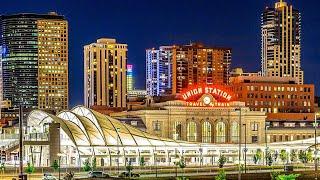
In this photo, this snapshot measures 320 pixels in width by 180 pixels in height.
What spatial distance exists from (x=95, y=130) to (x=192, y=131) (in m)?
40.2

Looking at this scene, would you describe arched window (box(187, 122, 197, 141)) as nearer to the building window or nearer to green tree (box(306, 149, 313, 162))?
the building window

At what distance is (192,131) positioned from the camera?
651ft

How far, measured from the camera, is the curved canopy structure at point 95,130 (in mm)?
158625

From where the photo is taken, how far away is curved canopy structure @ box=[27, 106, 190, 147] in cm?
15862

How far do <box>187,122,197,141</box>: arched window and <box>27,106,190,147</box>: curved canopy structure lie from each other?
24.3 m

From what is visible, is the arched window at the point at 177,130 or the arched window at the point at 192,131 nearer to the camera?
the arched window at the point at 177,130

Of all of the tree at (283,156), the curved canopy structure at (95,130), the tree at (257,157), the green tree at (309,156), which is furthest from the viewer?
the tree at (283,156)

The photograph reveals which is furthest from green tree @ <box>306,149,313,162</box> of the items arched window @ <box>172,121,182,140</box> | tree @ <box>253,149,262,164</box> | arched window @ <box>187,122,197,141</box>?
arched window @ <box>172,121,182,140</box>

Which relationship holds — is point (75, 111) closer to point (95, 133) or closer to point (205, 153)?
point (95, 133)

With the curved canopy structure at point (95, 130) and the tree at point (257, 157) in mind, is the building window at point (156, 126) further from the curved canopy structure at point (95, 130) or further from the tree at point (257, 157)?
the tree at point (257, 157)

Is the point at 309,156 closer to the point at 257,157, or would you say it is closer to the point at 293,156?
the point at 293,156

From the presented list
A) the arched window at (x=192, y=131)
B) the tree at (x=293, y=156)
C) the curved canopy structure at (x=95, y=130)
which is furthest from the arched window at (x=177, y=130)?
the tree at (x=293, y=156)

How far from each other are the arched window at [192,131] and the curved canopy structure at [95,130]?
24.3 metres

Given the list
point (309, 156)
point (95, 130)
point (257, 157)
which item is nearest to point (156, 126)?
point (95, 130)
